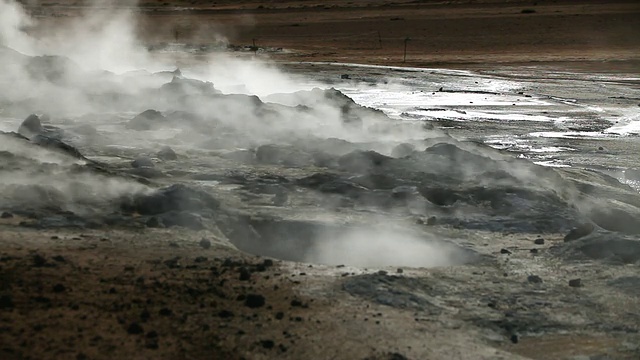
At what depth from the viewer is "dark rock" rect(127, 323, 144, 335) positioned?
20.5 ft

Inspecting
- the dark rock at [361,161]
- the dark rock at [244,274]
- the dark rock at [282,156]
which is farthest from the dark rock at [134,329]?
the dark rock at [282,156]

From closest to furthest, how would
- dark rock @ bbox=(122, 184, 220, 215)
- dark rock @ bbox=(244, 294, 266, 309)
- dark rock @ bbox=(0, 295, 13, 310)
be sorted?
1. dark rock @ bbox=(0, 295, 13, 310)
2. dark rock @ bbox=(244, 294, 266, 309)
3. dark rock @ bbox=(122, 184, 220, 215)

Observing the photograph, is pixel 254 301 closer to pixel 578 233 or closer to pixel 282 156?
pixel 578 233

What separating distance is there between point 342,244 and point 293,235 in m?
0.45

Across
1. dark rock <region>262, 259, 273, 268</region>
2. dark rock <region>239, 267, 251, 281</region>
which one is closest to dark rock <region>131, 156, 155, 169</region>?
dark rock <region>262, 259, 273, 268</region>

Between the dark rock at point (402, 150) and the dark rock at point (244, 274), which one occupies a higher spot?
the dark rock at point (402, 150)

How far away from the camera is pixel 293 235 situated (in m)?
9.07

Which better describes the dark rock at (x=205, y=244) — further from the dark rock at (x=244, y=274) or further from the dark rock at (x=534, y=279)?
the dark rock at (x=534, y=279)

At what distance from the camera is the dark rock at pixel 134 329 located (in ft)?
20.5

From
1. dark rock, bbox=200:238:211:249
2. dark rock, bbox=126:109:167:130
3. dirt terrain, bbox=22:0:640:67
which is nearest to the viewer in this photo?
dark rock, bbox=200:238:211:249

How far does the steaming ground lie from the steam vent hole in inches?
0.7

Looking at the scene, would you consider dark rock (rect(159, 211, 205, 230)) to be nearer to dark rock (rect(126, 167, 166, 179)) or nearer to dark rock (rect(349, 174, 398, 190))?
dark rock (rect(126, 167, 166, 179))

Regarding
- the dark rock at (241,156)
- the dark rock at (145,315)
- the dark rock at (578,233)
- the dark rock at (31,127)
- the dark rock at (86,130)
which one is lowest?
the dark rock at (578,233)

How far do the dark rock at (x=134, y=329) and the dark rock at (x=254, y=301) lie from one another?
2.76ft
